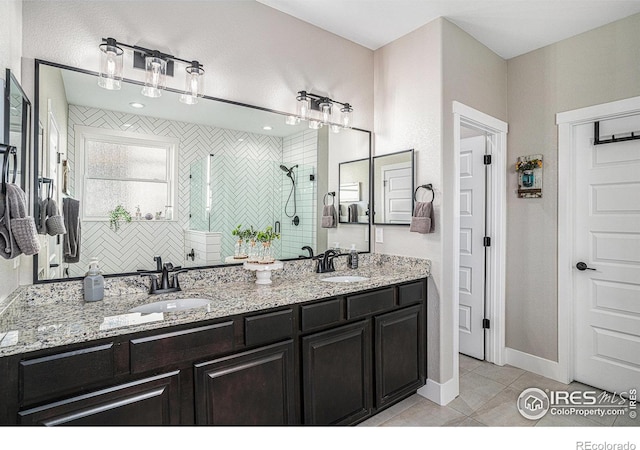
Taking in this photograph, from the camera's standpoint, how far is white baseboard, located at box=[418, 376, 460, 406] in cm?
255

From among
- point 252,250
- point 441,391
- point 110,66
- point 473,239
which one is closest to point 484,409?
point 441,391

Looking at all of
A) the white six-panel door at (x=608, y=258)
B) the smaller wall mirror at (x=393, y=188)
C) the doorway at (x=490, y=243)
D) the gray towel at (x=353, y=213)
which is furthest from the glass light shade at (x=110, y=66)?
the white six-panel door at (x=608, y=258)

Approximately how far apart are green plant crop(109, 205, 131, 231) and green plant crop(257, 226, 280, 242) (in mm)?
811

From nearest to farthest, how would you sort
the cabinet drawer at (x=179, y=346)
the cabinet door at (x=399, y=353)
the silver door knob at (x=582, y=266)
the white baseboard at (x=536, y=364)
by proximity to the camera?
the cabinet drawer at (x=179, y=346), the cabinet door at (x=399, y=353), the silver door knob at (x=582, y=266), the white baseboard at (x=536, y=364)

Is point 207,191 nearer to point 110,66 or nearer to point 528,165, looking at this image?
point 110,66

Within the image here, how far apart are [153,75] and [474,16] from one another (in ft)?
7.39

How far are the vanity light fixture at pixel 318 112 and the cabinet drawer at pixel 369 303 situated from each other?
1325 mm

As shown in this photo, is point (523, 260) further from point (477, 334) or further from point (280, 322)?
point (280, 322)

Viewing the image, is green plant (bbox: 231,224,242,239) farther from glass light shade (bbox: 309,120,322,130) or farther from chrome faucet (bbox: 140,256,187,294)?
glass light shade (bbox: 309,120,322,130)

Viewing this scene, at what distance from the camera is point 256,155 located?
7.97 feet

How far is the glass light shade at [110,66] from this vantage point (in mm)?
1786

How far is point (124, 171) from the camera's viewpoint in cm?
192

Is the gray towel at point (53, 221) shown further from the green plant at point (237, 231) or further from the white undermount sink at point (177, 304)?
the green plant at point (237, 231)
